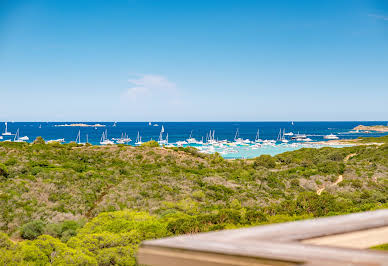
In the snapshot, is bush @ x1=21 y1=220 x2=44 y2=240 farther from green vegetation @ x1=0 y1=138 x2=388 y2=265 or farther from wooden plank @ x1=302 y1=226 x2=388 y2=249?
wooden plank @ x1=302 y1=226 x2=388 y2=249

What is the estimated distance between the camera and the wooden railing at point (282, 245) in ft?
2.65

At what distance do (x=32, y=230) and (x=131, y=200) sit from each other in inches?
167

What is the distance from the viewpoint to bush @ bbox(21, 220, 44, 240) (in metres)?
8.20

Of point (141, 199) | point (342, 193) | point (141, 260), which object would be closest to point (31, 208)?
point (141, 199)

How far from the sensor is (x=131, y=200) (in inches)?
469

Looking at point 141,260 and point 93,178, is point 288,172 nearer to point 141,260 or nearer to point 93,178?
point 93,178

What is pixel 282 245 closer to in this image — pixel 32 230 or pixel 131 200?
pixel 32 230

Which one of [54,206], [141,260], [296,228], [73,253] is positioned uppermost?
[296,228]

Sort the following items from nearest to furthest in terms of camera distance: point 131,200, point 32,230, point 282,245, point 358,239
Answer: point 282,245 < point 358,239 < point 32,230 < point 131,200

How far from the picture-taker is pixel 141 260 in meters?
0.94

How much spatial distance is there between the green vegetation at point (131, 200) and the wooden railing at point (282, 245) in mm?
5423

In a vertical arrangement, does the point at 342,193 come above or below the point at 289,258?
below

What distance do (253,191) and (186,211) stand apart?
18.1 ft

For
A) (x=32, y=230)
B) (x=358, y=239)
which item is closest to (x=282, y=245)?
(x=358, y=239)
